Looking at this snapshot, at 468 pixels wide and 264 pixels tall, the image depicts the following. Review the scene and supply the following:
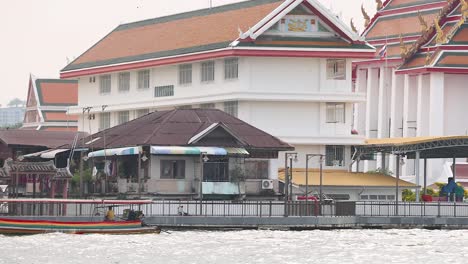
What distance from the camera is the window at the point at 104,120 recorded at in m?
115

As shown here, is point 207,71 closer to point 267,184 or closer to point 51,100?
point 267,184

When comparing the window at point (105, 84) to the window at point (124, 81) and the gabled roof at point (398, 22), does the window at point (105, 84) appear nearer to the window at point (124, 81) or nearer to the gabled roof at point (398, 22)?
the window at point (124, 81)

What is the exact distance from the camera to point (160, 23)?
115 meters

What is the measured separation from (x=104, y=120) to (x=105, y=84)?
2.32 m

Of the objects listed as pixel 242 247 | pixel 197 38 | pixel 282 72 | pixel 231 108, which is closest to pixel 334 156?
pixel 282 72

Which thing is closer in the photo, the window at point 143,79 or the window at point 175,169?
the window at point 175,169

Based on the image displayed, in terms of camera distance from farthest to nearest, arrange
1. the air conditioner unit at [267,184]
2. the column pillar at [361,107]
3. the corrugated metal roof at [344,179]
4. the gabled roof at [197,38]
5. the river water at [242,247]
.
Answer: the column pillar at [361,107]
the gabled roof at [197,38]
the corrugated metal roof at [344,179]
the air conditioner unit at [267,184]
the river water at [242,247]

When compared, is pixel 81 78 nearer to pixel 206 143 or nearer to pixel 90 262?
pixel 206 143

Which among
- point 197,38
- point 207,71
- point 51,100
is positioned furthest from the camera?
point 51,100

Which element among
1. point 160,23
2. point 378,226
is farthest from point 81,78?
point 378,226

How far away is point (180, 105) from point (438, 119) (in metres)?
16.8

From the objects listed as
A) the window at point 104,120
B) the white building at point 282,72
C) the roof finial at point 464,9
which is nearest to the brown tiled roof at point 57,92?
the window at point 104,120

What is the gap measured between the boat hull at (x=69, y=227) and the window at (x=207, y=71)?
2798 centimetres

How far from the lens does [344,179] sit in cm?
9731
